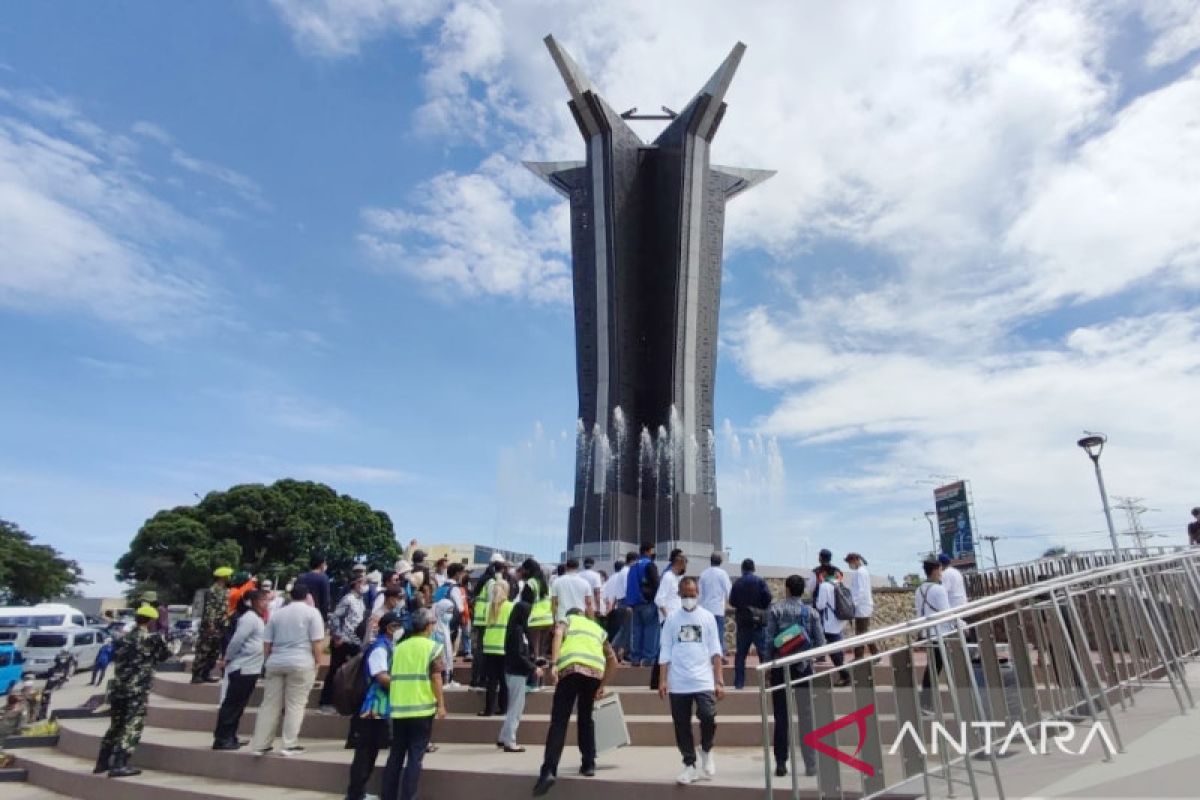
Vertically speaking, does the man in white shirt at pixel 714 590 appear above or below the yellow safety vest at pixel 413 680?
above

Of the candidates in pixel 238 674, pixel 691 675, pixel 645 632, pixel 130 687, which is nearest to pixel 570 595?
pixel 645 632

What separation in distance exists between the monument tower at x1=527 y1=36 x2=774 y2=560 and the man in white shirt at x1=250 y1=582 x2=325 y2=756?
15.5 m

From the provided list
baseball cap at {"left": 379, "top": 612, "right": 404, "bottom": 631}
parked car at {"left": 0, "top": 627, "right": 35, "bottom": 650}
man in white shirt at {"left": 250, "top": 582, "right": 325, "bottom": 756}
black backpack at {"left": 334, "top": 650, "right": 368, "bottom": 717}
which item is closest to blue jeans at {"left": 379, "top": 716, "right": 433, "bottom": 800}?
black backpack at {"left": 334, "top": 650, "right": 368, "bottom": 717}

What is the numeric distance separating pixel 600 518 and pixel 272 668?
1583cm

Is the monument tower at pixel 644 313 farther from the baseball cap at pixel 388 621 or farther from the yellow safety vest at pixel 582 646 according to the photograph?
the yellow safety vest at pixel 582 646

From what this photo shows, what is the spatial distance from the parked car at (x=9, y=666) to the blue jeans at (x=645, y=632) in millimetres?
17349

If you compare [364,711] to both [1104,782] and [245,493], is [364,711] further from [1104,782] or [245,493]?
[245,493]

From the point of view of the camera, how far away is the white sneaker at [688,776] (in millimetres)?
4625

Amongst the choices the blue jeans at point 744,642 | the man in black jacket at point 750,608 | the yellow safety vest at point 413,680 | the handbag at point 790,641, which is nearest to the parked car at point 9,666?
the yellow safety vest at point 413,680

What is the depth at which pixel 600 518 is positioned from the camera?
21.5 meters

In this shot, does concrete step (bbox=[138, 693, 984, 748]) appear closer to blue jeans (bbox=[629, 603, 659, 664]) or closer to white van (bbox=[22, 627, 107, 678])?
blue jeans (bbox=[629, 603, 659, 664])

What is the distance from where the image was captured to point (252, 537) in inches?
1609

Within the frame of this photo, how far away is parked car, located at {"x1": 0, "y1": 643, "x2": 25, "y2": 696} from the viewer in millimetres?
17516

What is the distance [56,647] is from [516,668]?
23.4 m
